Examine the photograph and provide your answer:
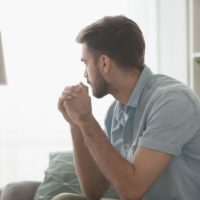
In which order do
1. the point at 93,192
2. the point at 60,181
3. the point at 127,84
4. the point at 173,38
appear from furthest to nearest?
1. the point at 173,38
2. the point at 60,181
3. the point at 93,192
4. the point at 127,84

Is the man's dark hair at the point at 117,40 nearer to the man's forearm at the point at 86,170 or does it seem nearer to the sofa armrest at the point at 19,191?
the man's forearm at the point at 86,170

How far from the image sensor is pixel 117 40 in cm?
132

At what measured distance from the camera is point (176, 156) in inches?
49.3

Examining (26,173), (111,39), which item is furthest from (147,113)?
(26,173)

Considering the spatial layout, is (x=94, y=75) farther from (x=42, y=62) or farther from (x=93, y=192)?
(x=42, y=62)

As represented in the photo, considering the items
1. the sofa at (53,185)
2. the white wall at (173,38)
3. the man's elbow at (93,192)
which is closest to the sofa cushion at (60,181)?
the sofa at (53,185)

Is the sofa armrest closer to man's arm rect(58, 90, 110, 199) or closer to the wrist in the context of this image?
man's arm rect(58, 90, 110, 199)

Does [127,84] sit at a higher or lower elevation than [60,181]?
higher

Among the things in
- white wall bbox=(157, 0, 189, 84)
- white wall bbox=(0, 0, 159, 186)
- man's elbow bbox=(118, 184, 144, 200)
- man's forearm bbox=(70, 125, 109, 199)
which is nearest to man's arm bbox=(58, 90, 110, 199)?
man's forearm bbox=(70, 125, 109, 199)

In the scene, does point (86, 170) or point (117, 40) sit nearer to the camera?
point (117, 40)

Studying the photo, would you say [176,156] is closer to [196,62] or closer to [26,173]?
[196,62]

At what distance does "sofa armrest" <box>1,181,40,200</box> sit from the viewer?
1.79 metres

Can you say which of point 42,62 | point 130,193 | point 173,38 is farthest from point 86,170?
point 173,38

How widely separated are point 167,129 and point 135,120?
0.67 feet
